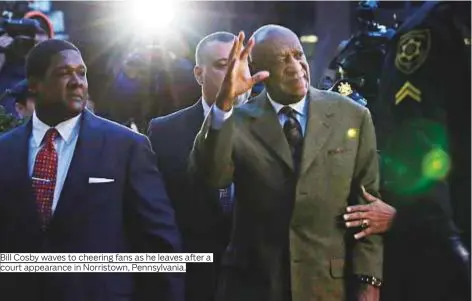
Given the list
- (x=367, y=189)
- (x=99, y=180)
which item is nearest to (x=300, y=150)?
(x=367, y=189)

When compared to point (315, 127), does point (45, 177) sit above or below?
below

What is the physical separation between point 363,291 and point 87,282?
924 mm

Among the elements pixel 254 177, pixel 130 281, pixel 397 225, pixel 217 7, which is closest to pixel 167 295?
pixel 130 281

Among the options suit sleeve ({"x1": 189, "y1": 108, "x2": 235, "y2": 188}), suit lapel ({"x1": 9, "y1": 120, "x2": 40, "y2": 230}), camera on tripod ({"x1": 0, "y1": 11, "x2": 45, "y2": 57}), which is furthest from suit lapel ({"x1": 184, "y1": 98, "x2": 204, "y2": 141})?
camera on tripod ({"x1": 0, "y1": 11, "x2": 45, "y2": 57})

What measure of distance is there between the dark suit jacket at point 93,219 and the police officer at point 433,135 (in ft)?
2.75

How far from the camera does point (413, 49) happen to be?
2.24 meters

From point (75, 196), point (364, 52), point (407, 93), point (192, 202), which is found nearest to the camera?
point (407, 93)

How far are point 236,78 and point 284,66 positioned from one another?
25 cm

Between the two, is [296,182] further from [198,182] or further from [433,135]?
[433,135]

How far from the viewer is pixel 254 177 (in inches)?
101

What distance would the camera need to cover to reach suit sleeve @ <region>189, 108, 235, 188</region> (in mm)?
2426

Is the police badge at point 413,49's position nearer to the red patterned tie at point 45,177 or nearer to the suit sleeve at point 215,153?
the suit sleeve at point 215,153

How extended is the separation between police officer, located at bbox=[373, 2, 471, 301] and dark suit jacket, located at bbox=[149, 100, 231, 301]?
0.67 m

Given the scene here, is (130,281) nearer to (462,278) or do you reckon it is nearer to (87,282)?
(87,282)
